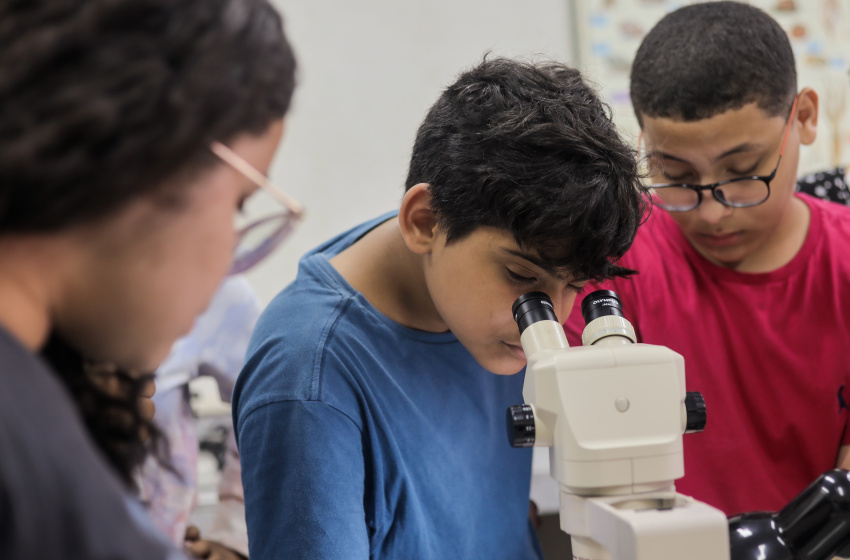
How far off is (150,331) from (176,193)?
124 mm

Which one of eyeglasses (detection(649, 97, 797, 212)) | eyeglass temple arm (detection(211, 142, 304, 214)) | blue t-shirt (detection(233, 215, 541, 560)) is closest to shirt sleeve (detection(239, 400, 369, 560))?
blue t-shirt (detection(233, 215, 541, 560))

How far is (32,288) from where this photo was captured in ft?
1.90

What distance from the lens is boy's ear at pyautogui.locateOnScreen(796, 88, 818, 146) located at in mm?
1452

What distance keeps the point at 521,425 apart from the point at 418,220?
0.41 meters

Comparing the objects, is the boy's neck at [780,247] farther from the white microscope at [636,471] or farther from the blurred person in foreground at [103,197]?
the blurred person in foreground at [103,197]

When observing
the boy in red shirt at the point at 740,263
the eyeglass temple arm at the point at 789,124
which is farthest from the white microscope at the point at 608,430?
the eyeglass temple arm at the point at 789,124

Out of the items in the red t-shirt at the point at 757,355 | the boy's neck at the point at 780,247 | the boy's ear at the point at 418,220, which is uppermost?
the boy's ear at the point at 418,220

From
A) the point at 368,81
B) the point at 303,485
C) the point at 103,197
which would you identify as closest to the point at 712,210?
the point at 303,485

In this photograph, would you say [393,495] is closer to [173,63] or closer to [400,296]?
[400,296]

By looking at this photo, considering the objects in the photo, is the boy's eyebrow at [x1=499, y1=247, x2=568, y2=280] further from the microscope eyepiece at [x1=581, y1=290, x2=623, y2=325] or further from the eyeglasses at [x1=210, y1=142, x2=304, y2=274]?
the eyeglasses at [x1=210, y1=142, x2=304, y2=274]

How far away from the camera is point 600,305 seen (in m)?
1.00

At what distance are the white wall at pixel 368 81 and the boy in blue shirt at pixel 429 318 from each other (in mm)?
1129

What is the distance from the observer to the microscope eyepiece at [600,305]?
99cm

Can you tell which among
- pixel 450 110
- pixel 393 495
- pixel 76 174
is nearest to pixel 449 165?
pixel 450 110
